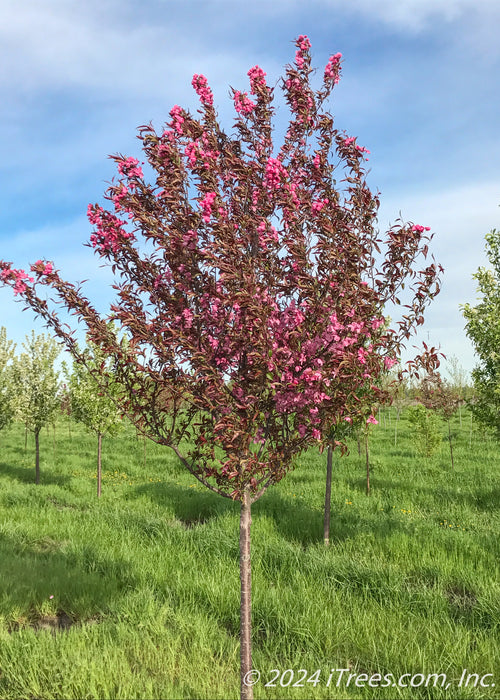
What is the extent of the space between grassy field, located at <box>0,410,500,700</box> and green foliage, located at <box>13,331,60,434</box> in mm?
3900

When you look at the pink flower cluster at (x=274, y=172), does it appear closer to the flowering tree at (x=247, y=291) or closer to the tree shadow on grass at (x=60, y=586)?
the flowering tree at (x=247, y=291)

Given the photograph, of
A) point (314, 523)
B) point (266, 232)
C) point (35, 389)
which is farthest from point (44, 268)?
point (35, 389)

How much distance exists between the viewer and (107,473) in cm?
1745

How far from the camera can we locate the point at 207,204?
389 cm

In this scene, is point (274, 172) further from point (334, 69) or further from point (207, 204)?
point (334, 69)

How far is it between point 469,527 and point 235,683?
738cm

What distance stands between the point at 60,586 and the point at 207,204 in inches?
236

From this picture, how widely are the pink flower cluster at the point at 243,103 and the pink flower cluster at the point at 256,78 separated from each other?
0.11m

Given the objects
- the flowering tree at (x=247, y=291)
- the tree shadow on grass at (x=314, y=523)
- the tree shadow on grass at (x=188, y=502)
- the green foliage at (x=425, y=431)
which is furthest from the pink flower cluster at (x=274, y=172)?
the green foliage at (x=425, y=431)

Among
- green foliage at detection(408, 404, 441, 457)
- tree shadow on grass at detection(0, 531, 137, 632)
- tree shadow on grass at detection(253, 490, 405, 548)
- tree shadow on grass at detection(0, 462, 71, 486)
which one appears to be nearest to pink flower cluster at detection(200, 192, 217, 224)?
tree shadow on grass at detection(0, 531, 137, 632)

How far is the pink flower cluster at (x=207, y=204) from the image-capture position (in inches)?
153

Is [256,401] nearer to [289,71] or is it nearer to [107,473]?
[289,71]

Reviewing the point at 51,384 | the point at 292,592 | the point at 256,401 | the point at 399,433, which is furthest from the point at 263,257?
the point at 399,433

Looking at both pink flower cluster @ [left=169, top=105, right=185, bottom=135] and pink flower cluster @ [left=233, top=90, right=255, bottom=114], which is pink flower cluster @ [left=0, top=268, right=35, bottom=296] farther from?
pink flower cluster @ [left=233, top=90, right=255, bottom=114]
